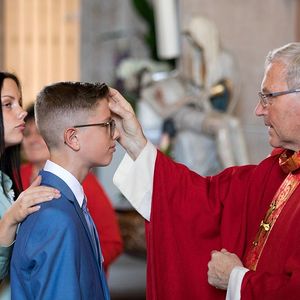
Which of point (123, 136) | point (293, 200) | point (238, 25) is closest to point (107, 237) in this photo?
point (123, 136)

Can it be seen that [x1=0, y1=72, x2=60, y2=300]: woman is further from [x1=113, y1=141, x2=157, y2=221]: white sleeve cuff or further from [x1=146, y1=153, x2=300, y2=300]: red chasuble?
[x1=146, y1=153, x2=300, y2=300]: red chasuble

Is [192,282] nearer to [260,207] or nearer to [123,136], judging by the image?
[260,207]

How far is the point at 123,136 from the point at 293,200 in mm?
633

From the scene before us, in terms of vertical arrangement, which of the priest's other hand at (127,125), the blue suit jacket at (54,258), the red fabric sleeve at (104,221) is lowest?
the red fabric sleeve at (104,221)

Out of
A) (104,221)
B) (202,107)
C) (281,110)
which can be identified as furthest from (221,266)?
(202,107)

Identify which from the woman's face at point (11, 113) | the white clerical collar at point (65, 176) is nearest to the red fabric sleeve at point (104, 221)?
the woman's face at point (11, 113)

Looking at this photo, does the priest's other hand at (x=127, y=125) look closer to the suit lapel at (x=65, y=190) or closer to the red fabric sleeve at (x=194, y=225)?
the red fabric sleeve at (x=194, y=225)

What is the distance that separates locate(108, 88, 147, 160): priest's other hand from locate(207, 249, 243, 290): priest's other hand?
48cm

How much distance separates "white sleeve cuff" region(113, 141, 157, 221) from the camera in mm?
3006

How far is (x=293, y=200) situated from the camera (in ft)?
8.90

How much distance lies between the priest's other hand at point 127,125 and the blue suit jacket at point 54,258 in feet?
1.76

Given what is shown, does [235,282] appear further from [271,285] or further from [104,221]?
[104,221]

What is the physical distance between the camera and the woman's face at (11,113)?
288 centimetres

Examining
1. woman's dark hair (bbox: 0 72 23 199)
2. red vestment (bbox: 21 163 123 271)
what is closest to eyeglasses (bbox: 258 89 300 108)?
woman's dark hair (bbox: 0 72 23 199)
